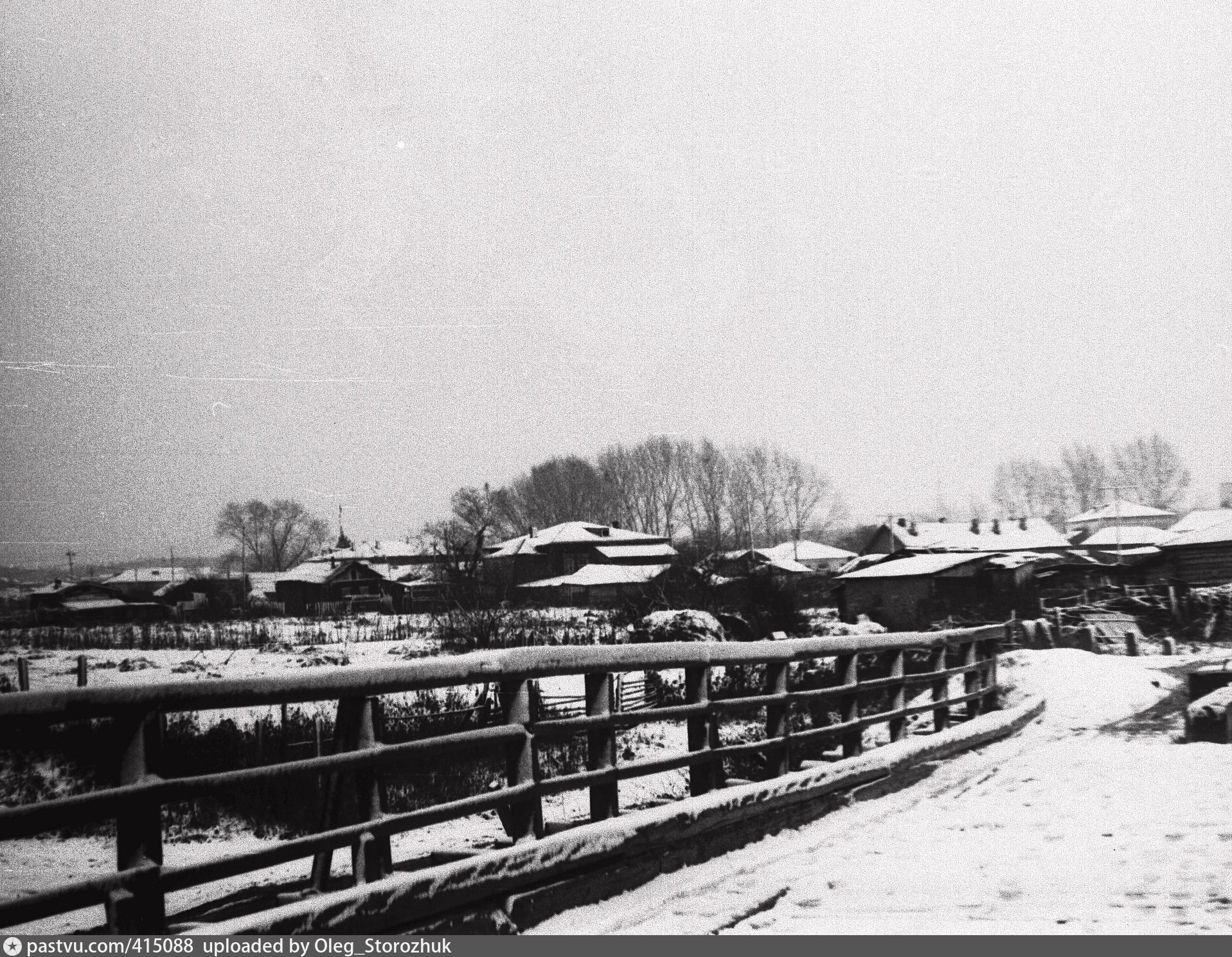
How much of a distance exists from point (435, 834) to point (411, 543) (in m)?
9.39

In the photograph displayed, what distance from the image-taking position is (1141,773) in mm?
7871

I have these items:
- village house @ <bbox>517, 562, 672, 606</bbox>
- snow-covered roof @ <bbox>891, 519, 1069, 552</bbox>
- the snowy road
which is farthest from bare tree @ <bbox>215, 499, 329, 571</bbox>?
snow-covered roof @ <bbox>891, 519, 1069, 552</bbox>

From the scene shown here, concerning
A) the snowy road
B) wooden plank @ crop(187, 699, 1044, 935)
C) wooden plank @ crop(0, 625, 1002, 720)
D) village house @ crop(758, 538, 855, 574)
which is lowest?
the snowy road

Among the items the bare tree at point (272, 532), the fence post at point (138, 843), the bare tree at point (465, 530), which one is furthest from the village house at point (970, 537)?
the fence post at point (138, 843)

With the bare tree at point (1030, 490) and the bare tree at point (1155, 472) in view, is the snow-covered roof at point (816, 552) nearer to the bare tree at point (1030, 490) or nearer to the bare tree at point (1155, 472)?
the bare tree at point (1155, 472)

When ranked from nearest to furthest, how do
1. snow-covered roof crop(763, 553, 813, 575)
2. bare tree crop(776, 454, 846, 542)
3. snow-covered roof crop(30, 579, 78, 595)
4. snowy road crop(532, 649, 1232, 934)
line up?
snowy road crop(532, 649, 1232, 934)
snow-covered roof crop(30, 579, 78, 595)
snow-covered roof crop(763, 553, 813, 575)
bare tree crop(776, 454, 846, 542)

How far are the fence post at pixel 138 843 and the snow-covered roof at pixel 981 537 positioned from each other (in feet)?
→ 178

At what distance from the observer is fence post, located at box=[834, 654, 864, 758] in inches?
309

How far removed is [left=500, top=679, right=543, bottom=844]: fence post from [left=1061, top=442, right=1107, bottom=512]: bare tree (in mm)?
105160

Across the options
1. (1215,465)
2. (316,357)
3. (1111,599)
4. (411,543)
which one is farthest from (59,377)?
(1215,465)

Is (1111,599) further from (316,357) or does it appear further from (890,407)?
(316,357)

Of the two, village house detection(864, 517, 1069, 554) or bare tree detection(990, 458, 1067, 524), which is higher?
bare tree detection(990, 458, 1067, 524)

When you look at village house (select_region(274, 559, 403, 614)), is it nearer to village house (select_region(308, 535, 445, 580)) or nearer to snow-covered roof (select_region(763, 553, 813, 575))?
village house (select_region(308, 535, 445, 580))

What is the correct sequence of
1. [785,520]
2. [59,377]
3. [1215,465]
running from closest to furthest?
[59,377] < [1215,465] < [785,520]
